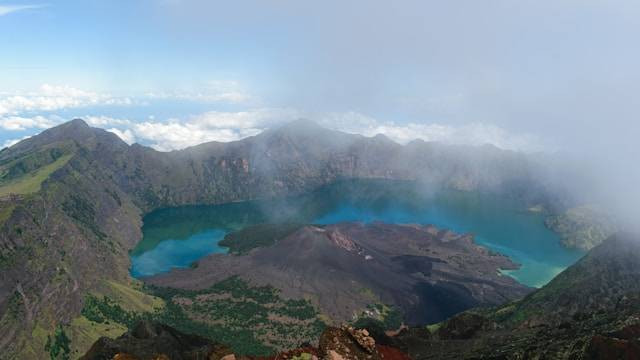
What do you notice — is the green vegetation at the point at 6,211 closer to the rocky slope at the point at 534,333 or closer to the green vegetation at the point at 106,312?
the green vegetation at the point at 106,312

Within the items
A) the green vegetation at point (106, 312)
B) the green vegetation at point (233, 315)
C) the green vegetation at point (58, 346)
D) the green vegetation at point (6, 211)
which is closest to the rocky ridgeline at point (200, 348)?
the green vegetation at point (233, 315)

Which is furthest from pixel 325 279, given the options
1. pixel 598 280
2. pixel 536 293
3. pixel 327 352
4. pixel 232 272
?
pixel 327 352

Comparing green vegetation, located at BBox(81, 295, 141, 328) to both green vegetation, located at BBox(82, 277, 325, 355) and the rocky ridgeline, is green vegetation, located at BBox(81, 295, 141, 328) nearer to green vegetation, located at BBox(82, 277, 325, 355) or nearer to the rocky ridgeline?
green vegetation, located at BBox(82, 277, 325, 355)

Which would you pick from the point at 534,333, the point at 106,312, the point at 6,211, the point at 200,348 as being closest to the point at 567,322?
the point at 534,333

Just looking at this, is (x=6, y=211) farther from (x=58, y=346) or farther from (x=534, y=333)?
(x=534, y=333)

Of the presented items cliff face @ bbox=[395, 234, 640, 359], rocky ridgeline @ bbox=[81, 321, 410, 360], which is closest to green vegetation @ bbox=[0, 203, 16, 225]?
rocky ridgeline @ bbox=[81, 321, 410, 360]

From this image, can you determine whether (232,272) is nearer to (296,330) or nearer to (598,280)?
(296,330)

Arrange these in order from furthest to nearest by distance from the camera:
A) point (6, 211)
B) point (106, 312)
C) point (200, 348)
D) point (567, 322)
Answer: point (6, 211) < point (106, 312) < point (567, 322) < point (200, 348)

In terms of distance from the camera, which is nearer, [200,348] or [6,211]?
[200,348]
